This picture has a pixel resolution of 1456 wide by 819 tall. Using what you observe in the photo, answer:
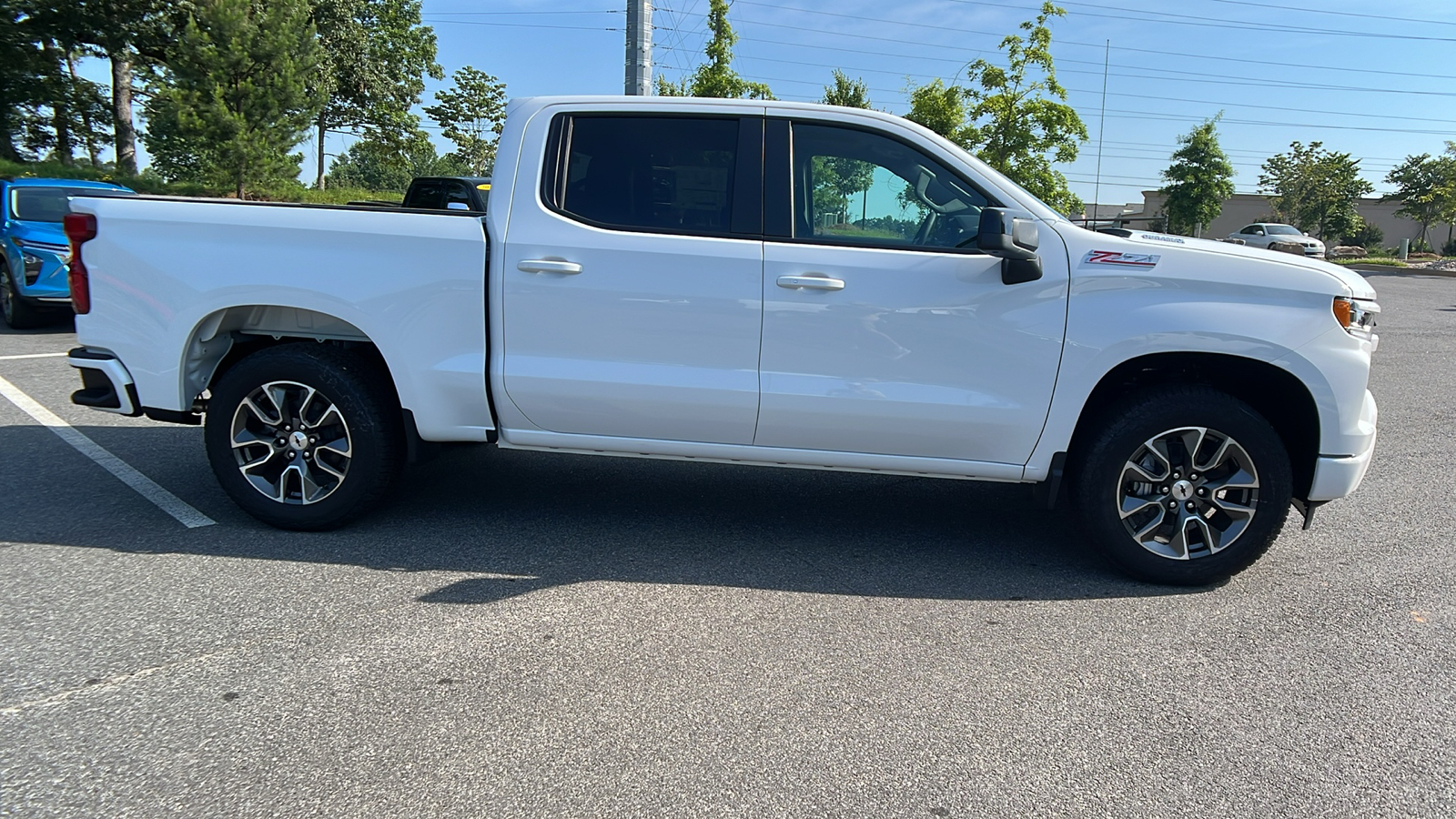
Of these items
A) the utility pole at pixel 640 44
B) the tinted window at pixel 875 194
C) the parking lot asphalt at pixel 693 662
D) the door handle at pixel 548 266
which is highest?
the utility pole at pixel 640 44

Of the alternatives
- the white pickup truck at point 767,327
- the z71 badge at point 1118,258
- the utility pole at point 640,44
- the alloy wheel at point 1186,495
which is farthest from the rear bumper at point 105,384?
the utility pole at point 640,44

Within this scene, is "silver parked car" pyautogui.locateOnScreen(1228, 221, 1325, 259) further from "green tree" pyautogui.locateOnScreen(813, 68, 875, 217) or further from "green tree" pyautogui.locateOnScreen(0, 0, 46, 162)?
"green tree" pyautogui.locateOnScreen(0, 0, 46, 162)

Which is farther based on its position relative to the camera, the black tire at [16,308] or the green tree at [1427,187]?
the green tree at [1427,187]

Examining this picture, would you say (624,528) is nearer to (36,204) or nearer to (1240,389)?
(1240,389)

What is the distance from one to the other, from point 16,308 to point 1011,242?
38.2 ft

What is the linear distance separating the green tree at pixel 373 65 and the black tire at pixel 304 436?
121 ft

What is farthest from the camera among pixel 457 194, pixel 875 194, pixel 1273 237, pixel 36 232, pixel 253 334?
pixel 1273 237

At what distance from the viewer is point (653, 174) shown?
14.2 ft

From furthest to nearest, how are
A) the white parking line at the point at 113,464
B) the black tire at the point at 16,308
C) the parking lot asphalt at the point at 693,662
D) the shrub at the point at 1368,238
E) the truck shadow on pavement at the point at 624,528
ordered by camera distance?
the shrub at the point at 1368,238, the black tire at the point at 16,308, the white parking line at the point at 113,464, the truck shadow on pavement at the point at 624,528, the parking lot asphalt at the point at 693,662

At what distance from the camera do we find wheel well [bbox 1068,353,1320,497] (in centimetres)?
414

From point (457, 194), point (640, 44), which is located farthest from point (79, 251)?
point (640, 44)

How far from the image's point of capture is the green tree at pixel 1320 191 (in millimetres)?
50062

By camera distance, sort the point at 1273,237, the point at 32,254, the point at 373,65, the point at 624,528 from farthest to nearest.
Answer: the point at 373,65 → the point at 1273,237 → the point at 32,254 → the point at 624,528

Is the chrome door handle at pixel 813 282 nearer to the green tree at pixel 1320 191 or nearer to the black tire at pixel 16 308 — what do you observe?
the black tire at pixel 16 308
